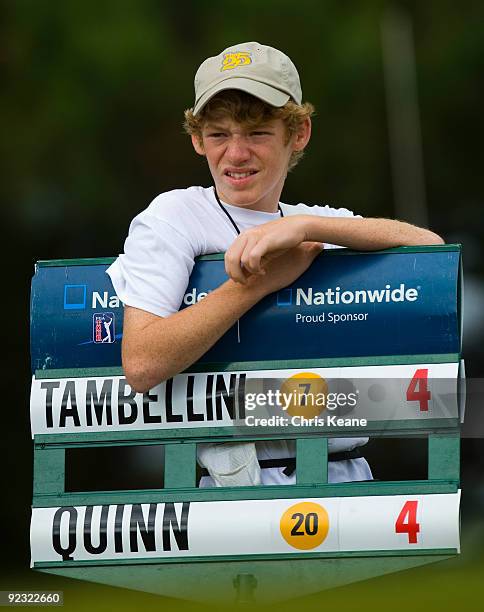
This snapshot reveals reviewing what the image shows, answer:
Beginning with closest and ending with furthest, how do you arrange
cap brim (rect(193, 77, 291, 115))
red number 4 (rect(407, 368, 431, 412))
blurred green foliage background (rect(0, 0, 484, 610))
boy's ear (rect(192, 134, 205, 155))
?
red number 4 (rect(407, 368, 431, 412)) < cap brim (rect(193, 77, 291, 115)) < boy's ear (rect(192, 134, 205, 155)) < blurred green foliage background (rect(0, 0, 484, 610))

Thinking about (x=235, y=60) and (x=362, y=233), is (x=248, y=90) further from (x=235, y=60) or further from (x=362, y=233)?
(x=362, y=233)

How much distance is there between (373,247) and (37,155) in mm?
10974

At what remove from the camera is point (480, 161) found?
47.3ft

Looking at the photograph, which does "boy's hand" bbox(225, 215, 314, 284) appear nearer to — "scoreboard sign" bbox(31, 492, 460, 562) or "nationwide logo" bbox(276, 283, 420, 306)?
"nationwide logo" bbox(276, 283, 420, 306)

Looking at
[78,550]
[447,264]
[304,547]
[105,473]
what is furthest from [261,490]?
[105,473]

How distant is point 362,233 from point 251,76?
0.52 m

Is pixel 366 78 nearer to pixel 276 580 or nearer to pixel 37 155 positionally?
pixel 37 155

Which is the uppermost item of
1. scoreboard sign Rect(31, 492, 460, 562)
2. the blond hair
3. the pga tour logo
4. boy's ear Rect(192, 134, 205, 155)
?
Result: the blond hair

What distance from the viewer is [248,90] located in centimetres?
395

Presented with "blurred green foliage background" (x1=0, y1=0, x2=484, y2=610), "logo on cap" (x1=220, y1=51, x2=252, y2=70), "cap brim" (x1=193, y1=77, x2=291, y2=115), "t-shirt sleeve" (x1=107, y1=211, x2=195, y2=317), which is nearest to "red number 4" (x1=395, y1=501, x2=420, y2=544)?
"t-shirt sleeve" (x1=107, y1=211, x2=195, y2=317)

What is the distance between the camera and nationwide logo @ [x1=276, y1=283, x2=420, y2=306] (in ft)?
12.7

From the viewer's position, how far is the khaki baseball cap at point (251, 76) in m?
3.98

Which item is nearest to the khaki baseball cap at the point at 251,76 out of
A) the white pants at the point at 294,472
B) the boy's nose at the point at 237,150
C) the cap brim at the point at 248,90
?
the cap brim at the point at 248,90

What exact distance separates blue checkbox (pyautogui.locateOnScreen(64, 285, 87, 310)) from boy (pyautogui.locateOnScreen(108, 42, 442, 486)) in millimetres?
102
